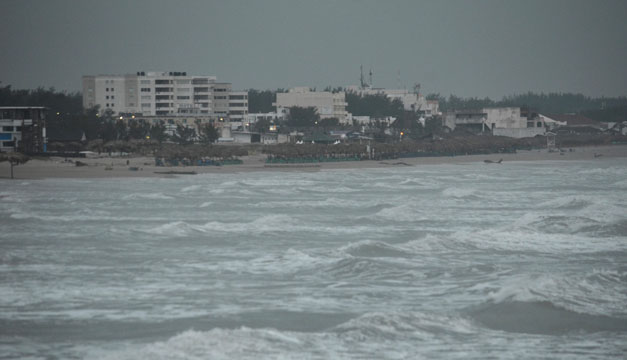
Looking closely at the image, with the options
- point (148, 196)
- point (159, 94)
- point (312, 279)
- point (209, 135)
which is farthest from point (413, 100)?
point (312, 279)

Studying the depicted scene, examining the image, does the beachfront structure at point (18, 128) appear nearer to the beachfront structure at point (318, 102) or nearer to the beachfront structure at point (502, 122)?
the beachfront structure at point (318, 102)

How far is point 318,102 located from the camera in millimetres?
131375

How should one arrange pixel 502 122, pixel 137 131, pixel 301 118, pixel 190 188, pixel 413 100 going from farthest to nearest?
pixel 413 100 < pixel 502 122 < pixel 301 118 < pixel 137 131 < pixel 190 188

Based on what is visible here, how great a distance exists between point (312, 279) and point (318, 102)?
115m

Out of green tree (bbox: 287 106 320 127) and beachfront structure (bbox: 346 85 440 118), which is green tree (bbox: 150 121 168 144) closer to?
green tree (bbox: 287 106 320 127)

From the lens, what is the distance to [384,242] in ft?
75.3

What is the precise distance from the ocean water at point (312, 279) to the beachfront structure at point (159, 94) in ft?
271

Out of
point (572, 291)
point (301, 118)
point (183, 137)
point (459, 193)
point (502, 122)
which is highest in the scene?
point (301, 118)

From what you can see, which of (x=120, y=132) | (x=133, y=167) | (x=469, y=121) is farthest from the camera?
(x=469, y=121)

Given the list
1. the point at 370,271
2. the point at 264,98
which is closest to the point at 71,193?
the point at 370,271

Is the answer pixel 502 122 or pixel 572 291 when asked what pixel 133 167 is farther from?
pixel 502 122

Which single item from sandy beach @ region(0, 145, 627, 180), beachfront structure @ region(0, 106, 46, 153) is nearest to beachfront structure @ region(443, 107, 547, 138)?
sandy beach @ region(0, 145, 627, 180)

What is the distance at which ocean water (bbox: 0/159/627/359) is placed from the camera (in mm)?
13023

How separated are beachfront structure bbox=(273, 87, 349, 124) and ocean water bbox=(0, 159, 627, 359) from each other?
95.3m
